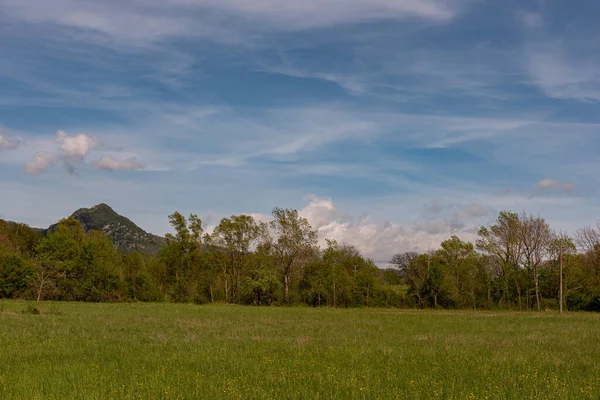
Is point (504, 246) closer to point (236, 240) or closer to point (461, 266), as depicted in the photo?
point (461, 266)

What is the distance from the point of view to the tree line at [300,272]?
2544 inches

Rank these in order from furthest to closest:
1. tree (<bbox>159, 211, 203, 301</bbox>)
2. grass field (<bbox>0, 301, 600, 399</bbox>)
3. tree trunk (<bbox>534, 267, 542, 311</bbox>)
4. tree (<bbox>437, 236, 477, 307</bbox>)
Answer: tree (<bbox>159, 211, 203, 301</bbox>)
tree (<bbox>437, 236, 477, 307</bbox>)
tree trunk (<bbox>534, 267, 542, 311</bbox>)
grass field (<bbox>0, 301, 600, 399</bbox>)

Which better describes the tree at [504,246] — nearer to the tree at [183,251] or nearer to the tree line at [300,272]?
the tree line at [300,272]

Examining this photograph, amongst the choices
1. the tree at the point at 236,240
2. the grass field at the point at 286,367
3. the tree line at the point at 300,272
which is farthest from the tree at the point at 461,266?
the grass field at the point at 286,367

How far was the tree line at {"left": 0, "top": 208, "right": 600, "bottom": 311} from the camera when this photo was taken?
6462cm

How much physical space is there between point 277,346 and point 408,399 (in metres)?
9.49

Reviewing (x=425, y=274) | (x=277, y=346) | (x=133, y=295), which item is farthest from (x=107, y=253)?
(x=277, y=346)

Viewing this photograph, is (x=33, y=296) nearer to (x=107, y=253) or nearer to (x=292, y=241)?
(x=107, y=253)

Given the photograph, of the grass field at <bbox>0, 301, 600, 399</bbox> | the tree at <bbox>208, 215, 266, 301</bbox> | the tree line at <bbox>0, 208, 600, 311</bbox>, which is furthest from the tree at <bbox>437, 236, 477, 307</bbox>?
the grass field at <bbox>0, 301, 600, 399</bbox>

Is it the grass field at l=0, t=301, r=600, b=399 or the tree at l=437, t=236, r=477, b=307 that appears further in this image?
the tree at l=437, t=236, r=477, b=307

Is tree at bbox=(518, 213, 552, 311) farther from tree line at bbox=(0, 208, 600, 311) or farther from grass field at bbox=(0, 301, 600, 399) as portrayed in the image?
grass field at bbox=(0, 301, 600, 399)

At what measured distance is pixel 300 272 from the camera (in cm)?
7306

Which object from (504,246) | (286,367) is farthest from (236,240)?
(286,367)

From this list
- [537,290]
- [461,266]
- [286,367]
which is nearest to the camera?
[286,367]
